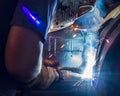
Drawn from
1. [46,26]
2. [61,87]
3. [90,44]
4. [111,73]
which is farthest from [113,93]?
[90,44]

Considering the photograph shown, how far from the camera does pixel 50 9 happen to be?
112 cm

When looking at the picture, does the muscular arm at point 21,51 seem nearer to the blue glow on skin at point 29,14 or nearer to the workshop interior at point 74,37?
the blue glow on skin at point 29,14

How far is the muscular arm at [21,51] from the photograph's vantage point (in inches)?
41.3

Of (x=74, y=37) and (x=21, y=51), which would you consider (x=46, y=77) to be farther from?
(x=74, y=37)

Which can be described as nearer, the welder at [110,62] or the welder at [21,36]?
the welder at [21,36]

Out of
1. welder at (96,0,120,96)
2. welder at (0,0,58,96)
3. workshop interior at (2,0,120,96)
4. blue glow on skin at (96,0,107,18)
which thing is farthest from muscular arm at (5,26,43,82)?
blue glow on skin at (96,0,107,18)

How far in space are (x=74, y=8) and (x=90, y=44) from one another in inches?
15.4

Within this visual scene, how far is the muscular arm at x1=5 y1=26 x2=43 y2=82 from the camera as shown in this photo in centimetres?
105

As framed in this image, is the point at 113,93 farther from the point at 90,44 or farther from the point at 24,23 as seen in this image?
the point at 90,44

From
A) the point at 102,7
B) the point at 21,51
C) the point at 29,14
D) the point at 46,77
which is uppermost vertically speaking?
the point at 102,7

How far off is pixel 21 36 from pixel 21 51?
0.18 ft

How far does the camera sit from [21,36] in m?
1.05

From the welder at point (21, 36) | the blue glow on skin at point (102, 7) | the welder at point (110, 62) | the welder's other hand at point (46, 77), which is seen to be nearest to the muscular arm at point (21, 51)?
the welder at point (21, 36)

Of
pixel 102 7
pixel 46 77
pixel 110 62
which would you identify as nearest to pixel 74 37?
pixel 102 7
